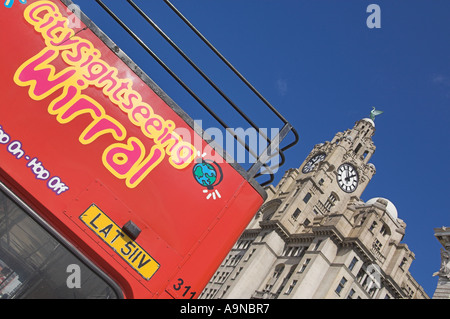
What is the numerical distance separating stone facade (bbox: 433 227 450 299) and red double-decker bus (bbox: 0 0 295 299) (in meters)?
19.7

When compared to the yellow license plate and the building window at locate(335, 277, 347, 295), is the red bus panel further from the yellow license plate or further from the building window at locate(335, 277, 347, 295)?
the building window at locate(335, 277, 347, 295)

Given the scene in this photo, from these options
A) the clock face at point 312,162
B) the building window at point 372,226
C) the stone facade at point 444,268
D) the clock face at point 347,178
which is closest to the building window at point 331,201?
the clock face at point 347,178

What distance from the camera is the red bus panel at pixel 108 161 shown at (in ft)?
13.3

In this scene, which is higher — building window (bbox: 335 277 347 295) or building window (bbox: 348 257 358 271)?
building window (bbox: 348 257 358 271)

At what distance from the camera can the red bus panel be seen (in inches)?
160

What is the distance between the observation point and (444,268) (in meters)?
21.0

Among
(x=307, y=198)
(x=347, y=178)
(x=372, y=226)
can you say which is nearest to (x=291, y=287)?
(x=372, y=226)

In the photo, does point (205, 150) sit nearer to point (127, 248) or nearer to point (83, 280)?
point (127, 248)

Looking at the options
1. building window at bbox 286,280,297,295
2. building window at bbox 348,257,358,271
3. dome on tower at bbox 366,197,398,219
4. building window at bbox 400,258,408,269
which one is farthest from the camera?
dome on tower at bbox 366,197,398,219

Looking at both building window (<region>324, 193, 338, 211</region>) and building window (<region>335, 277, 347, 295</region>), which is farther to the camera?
building window (<region>324, 193, 338, 211</region>)

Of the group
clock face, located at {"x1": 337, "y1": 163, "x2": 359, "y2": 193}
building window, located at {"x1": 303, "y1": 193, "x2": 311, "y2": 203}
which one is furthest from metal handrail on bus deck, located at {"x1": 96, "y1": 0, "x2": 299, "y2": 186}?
clock face, located at {"x1": 337, "y1": 163, "x2": 359, "y2": 193}

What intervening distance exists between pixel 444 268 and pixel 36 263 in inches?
874

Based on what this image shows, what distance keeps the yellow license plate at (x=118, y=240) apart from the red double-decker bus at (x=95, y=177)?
1 centimetres
